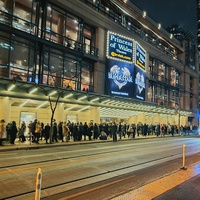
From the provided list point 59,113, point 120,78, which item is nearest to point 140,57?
point 120,78

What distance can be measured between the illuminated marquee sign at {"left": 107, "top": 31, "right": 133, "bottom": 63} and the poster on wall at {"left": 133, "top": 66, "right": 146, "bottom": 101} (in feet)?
9.01

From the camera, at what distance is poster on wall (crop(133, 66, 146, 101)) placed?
3750 cm

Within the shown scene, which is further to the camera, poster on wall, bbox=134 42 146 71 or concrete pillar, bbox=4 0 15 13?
poster on wall, bbox=134 42 146 71

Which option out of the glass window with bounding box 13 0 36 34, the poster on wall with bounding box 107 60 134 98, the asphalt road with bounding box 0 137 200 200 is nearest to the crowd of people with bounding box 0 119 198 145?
the poster on wall with bounding box 107 60 134 98

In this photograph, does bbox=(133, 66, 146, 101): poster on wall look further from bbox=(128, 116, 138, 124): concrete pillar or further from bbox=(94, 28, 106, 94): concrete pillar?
bbox=(94, 28, 106, 94): concrete pillar

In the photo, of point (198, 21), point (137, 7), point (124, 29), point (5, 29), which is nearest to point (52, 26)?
point (5, 29)

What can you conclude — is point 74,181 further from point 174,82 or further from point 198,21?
point 198,21

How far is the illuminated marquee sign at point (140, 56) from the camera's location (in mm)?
37444

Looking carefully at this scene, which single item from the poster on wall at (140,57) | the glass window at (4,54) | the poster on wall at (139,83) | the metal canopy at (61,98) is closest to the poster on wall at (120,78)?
the poster on wall at (139,83)

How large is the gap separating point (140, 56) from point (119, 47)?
5884mm

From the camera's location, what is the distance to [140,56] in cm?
3928

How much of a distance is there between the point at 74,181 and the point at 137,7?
39.9m

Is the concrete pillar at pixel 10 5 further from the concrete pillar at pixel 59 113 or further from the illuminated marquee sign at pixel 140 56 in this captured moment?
the illuminated marquee sign at pixel 140 56

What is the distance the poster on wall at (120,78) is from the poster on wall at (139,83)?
126 centimetres
